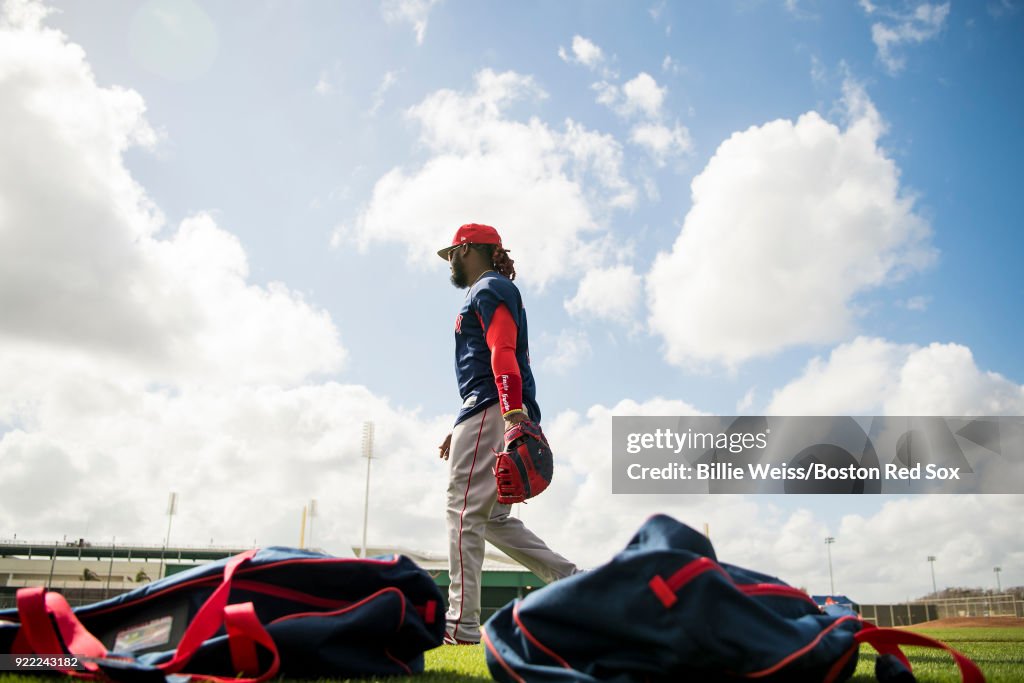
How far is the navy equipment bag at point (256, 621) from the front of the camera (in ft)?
7.88

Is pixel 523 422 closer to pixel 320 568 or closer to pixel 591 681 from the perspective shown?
pixel 320 568

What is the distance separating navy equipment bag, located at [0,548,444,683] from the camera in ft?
7.88

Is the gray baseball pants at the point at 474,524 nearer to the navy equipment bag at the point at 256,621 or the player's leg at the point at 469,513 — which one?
the player's leg at the point at 469,513

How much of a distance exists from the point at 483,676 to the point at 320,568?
799 millimetres

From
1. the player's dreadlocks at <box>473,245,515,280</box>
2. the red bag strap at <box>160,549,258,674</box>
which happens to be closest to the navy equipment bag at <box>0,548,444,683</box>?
the red bag strap at <box>160,549,258,674</box>

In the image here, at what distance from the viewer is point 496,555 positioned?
45.4m

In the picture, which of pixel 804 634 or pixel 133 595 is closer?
pixel 804 634

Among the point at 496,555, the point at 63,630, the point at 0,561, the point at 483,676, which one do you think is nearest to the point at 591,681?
the point at 483,676

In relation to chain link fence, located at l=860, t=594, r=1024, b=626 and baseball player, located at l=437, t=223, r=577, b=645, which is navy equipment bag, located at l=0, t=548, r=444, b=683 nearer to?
baseball player, located at l=437, t=223, r=577, b=645

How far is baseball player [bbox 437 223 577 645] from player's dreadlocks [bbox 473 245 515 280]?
12.6 inches

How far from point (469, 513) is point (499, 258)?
1816 mm

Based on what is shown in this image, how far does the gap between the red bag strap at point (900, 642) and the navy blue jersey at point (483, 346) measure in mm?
2545

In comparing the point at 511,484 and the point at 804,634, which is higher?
the point at 511,484

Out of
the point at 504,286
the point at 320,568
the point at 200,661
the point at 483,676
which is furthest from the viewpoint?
the point at 504,286
